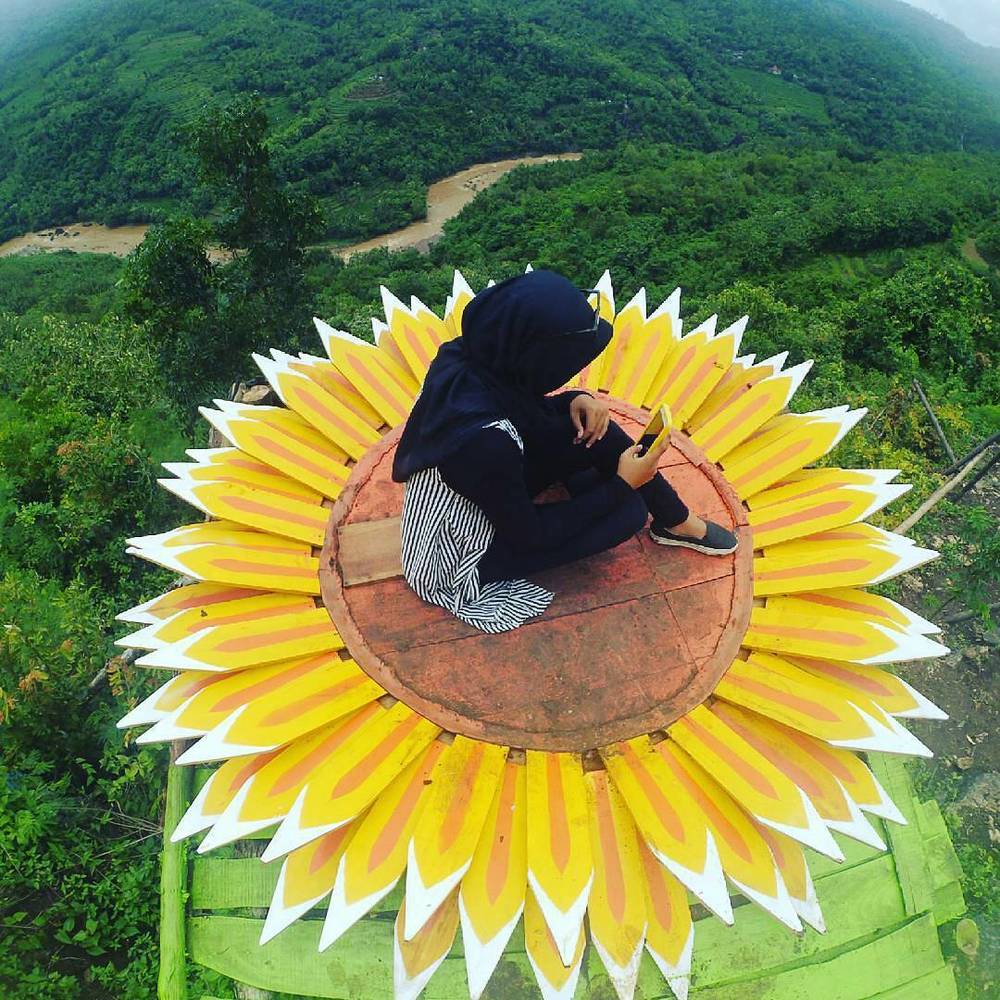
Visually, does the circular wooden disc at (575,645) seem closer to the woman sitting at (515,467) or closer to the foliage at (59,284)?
the woman sitting at (515,467)

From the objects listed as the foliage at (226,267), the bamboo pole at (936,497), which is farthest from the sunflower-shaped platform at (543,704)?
the foliage at (226,267)

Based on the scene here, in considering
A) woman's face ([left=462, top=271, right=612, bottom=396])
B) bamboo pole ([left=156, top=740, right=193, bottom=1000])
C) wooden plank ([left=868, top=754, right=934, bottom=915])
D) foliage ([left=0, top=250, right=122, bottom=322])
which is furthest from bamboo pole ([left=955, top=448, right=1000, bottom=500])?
foliage ([left=0, top=250, right=122, bottom=322])

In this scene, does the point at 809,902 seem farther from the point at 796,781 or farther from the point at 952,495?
the point at 952,495

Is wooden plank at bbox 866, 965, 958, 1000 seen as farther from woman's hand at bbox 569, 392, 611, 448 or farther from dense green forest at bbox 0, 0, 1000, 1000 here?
woman's hand at bbox 569, 392, 611, 448

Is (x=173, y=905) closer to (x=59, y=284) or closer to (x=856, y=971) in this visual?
(x=856, y=971)

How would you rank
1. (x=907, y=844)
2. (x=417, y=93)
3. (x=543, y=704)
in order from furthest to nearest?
(x=417, y=93)
(x=907, y=844)
(x=543, y=704)

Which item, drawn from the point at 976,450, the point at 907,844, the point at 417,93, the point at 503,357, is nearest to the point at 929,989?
the point at 907,844
